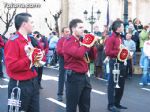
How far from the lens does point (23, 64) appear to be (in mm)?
5762

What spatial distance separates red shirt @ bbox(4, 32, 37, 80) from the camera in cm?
→ 576

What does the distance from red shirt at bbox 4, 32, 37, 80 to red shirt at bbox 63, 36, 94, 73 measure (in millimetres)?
967

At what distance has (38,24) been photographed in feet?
113

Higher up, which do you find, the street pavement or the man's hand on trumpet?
the man's hand on trumpet

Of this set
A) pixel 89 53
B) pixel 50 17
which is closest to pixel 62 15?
pixel 50 17

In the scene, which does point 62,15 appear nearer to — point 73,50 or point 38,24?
point 38,24

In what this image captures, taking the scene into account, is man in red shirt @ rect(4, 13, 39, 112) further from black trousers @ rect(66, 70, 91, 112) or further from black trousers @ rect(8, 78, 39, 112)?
black trousers @ rect(66, 70, 91, 112)

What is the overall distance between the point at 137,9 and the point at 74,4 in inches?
200

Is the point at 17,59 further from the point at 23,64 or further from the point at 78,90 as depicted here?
the point at 78,90

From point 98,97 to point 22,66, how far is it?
6109mm

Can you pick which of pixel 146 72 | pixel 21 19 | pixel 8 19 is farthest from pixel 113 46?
pixel 8 19

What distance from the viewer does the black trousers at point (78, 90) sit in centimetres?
693

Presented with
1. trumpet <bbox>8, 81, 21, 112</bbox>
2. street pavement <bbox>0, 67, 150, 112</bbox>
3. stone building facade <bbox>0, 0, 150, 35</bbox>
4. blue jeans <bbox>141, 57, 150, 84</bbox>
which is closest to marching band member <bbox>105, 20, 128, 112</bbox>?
street pavement <bbox>0, 67, 150, 112</bbox>

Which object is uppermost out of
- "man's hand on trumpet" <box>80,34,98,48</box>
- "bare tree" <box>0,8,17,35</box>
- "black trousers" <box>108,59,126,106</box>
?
"bare tree" <box>0,8,17,35</box>
